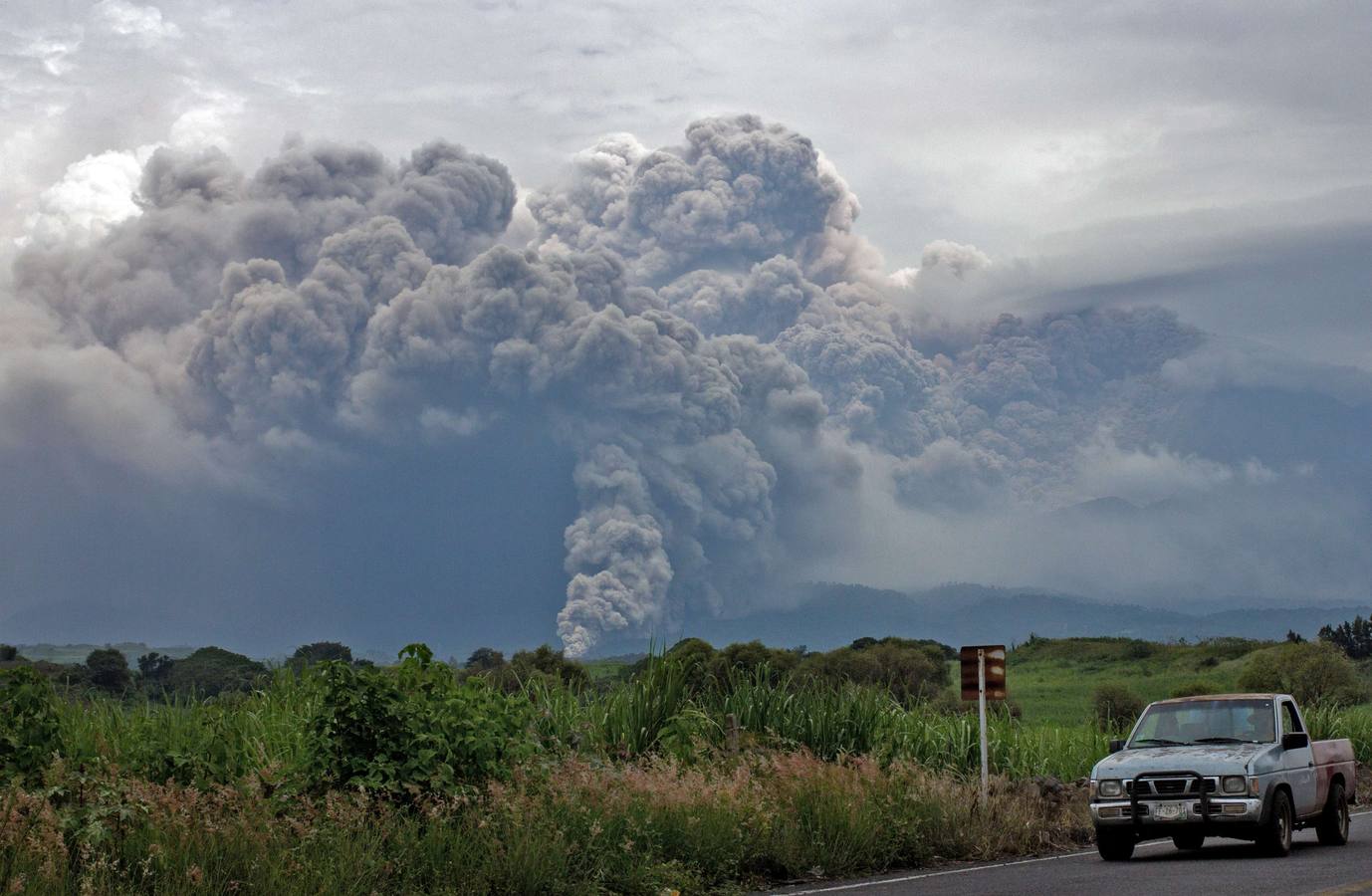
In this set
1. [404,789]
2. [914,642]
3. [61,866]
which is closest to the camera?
[61,866]

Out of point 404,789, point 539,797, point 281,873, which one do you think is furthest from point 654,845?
point 281,873

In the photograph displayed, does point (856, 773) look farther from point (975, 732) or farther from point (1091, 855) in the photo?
point (975, 732)

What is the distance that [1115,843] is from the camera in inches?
727

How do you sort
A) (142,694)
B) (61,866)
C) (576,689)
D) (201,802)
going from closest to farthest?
(61,866) < (201,802) < (142,694) < (576,689)

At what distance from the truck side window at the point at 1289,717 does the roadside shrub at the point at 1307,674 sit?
53.5 meters

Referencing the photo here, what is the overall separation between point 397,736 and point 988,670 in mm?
9571

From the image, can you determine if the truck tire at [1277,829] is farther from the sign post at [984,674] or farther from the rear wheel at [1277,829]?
the sign post at [984,674]

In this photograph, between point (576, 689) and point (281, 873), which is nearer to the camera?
point (281, 873)

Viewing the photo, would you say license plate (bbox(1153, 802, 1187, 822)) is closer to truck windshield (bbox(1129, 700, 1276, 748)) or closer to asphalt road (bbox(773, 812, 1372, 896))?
asphalt road (bbox(773, 812, 1372, 896))

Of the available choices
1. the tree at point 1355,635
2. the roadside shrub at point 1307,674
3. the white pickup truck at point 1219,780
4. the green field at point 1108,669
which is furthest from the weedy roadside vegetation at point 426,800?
the tree at point 1355,635

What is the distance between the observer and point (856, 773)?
19797mm

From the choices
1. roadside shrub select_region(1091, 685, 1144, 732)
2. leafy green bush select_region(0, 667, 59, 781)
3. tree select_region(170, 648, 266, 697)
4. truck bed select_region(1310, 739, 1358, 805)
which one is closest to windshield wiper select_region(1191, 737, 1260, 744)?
truck bed select_region(1310, 739, 1358, 805)

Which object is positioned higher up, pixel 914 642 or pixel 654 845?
pixel 914 642

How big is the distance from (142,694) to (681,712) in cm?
813
